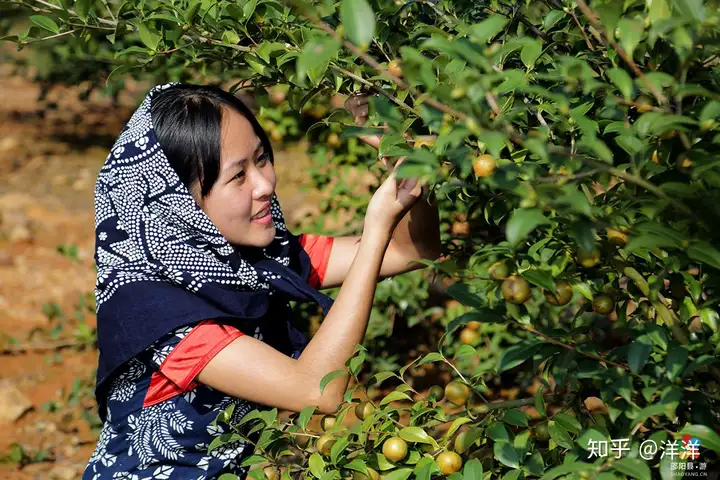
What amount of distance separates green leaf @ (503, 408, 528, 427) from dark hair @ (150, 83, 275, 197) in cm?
89

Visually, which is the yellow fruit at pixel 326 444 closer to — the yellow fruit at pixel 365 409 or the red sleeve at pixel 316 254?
the yellow fruit at pixel 365 409

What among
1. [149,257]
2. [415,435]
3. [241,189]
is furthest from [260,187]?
[415,435]

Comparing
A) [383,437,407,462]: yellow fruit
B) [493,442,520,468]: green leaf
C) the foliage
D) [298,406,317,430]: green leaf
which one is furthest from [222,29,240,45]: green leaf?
[493,442,520,468]: green leaf

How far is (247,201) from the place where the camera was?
197 cm

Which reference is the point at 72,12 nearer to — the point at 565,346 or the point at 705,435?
the point at 565,346

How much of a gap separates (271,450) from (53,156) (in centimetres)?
768

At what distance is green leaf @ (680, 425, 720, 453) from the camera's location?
1.12 m

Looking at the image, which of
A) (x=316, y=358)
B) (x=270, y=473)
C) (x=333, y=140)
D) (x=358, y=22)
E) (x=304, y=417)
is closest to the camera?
(x=358, y=22)

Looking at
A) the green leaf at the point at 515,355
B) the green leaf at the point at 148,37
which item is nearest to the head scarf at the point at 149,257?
the green leaf at the point at 148,37

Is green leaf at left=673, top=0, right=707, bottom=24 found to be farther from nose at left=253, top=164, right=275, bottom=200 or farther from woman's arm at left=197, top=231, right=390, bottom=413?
nose at left=253, top=164, right=275, bottom=200

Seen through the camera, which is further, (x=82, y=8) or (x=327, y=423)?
(x=82, y=8)

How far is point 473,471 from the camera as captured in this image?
1.32m

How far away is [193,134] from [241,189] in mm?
160

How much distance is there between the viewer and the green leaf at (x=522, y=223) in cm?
95
